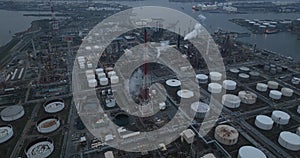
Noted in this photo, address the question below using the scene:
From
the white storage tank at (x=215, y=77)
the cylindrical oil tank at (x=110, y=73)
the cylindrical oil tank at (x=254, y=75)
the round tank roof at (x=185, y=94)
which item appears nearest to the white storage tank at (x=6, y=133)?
the cylindrical oil tank at (x=110, y=73)

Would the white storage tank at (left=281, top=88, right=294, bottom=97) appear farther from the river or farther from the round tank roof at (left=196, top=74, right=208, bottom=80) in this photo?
the river

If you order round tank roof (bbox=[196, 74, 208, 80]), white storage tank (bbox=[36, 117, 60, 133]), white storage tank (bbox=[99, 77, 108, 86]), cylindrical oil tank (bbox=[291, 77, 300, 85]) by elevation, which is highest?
white storage tank (bbox=[99, 77, 108, 86])

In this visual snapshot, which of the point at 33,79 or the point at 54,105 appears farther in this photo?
the point at 33,79

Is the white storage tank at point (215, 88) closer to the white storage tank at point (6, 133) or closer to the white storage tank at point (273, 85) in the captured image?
the white storage tank at point (273, 85)

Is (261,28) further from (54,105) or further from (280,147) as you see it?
(54,105)

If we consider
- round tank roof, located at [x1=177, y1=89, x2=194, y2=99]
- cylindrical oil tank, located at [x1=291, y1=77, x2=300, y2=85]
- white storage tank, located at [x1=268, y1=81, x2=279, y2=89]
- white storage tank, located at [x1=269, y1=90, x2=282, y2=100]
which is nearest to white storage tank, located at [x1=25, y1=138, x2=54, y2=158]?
round tank roof, located at [x1=177, y1=89, x2=194, y2=99]

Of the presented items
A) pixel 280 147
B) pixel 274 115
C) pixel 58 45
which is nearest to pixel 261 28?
pixel 274 115

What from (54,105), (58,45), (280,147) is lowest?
(280,147)
